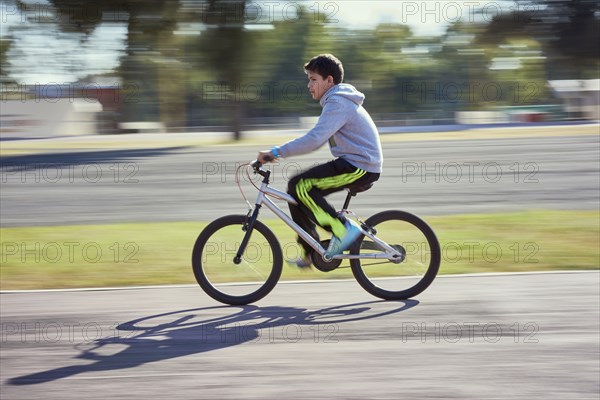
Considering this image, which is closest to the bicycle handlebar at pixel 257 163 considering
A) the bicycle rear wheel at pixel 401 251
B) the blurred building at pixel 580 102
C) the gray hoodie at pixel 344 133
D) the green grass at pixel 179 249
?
the gray hoodie at pixel 344 133

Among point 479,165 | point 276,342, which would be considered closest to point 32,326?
point 276,342

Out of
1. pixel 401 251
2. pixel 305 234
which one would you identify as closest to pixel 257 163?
pixel 305 234

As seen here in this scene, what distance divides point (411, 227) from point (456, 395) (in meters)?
2.56

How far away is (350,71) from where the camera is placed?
60375 millimetres

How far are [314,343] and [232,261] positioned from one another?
5.35 ft

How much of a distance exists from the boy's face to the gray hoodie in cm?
5

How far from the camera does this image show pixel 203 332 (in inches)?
240

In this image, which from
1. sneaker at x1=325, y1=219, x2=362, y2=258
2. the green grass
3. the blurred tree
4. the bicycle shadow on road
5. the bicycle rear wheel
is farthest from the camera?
the blurred tree

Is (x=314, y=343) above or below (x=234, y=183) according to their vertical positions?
below

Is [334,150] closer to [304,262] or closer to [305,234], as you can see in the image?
[305,234]

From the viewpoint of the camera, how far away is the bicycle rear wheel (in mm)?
7027

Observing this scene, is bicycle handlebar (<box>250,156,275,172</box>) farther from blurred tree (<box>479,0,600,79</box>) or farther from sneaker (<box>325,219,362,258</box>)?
blurred tree (<box>479,0,600,79</box>)

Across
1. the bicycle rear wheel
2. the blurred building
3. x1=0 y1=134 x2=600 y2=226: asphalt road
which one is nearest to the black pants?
the bicycle rear wheel

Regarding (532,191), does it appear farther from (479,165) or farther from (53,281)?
(53,281)
